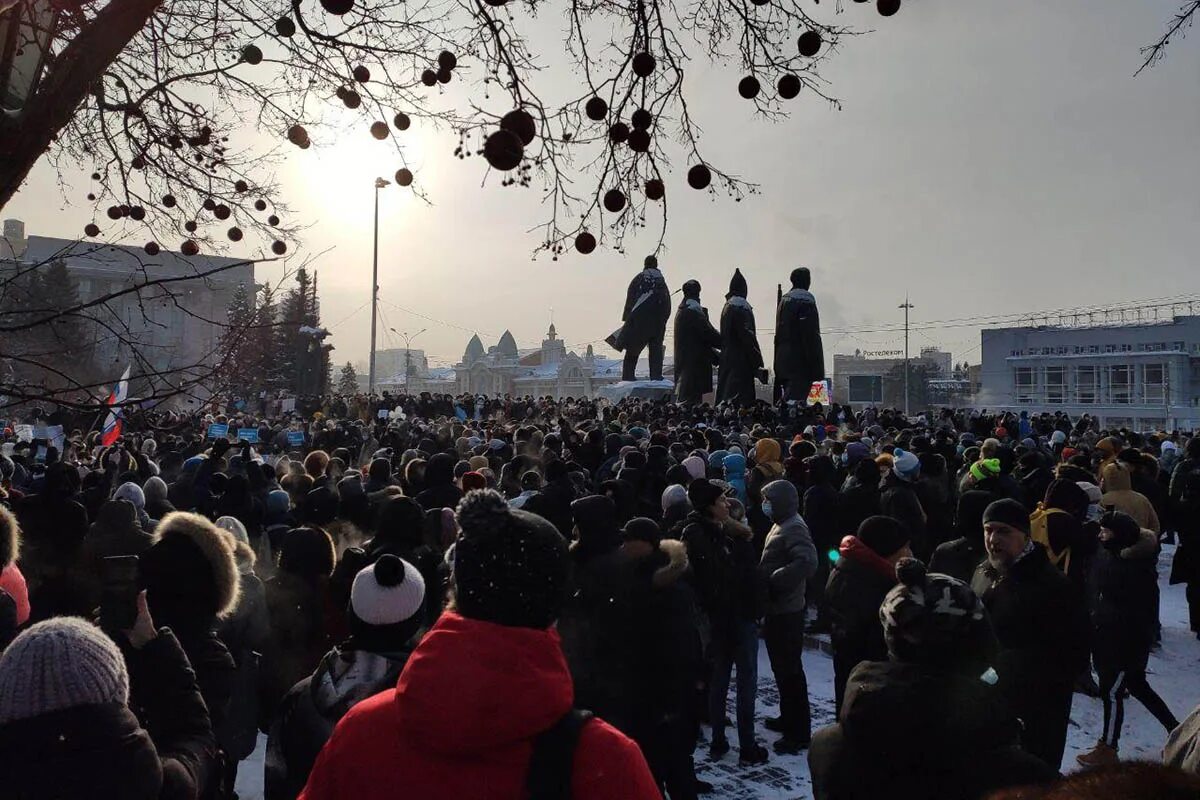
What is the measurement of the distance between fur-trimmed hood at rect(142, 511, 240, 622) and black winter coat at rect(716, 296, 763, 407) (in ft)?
45.2

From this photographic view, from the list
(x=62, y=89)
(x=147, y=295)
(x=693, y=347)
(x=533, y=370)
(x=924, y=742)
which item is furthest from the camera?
(x=533, y=370)

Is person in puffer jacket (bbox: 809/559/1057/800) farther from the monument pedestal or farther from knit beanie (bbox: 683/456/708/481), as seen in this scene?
the monument pedestal

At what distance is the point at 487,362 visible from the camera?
97438mm

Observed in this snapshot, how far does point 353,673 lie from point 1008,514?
3206 mm

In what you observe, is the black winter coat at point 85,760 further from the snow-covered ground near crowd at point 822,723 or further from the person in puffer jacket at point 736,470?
the person in puffer jacket at point 736,470

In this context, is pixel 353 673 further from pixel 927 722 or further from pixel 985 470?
pixel 985 470

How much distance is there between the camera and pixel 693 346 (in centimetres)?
1792

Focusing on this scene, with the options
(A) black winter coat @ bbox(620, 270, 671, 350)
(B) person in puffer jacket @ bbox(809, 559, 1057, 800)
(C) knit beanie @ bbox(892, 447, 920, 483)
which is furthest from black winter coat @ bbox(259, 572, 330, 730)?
(A) black winter coat @ bbox(620, 270, 671, 350)

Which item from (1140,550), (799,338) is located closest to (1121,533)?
(1140,550)

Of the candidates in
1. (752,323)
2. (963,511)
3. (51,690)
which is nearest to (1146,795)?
(51,690)

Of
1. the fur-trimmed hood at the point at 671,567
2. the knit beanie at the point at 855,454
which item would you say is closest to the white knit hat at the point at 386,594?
the fur-trimmed hood at the point at 671,567

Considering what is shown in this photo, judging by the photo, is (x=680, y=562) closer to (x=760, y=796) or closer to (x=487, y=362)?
(x=760, y=796)

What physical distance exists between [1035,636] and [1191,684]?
15.6 ft

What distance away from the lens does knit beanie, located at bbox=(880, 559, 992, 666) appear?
2502 mm
